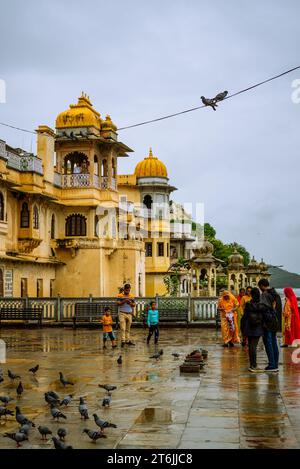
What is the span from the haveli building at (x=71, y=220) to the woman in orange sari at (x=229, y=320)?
47.2 ft

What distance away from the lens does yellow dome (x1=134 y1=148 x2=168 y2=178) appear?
5591 centimetres

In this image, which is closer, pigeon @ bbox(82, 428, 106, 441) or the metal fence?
pigeon @ bbox(82, 428, 106, 441)

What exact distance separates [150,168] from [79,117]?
17921 mm

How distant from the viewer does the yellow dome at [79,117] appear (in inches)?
1522

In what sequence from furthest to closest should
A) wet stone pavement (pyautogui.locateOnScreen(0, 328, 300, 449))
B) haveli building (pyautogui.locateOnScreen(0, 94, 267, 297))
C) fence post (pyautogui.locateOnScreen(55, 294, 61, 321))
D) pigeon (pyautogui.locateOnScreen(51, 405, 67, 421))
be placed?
haveli building (pyautogui.locateOnScreen(0, 94, 267, 297))
fence post (pyautogui.locateOnScreen(55, 294, 61, 321))
pigeon (pyautogui.locateOnScreen(51, 405, 67, 421))
wet stone pavement (pyautogui.locateOnScreen(0, 328, 300, 449))

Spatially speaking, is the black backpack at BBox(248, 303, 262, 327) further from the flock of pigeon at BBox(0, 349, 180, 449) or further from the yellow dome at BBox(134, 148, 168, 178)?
the yellow dome at BBox(134, 148, 168, 178)

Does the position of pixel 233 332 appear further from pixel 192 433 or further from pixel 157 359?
pixel 192 433

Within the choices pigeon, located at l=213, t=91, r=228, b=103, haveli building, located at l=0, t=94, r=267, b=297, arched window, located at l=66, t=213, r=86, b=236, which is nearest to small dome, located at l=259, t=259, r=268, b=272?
haveli building, located at l=0, t=94, r=267, b=297

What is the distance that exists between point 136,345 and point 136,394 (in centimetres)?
860

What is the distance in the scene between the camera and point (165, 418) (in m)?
8.49

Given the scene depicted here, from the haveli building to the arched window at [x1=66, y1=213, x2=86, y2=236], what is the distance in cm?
6

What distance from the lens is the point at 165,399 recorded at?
32.5ft

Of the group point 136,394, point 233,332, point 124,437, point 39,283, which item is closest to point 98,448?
point 124,437

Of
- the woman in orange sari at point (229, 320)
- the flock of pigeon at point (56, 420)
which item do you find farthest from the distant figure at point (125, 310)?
the flock of pigeon at point (56, 420)
